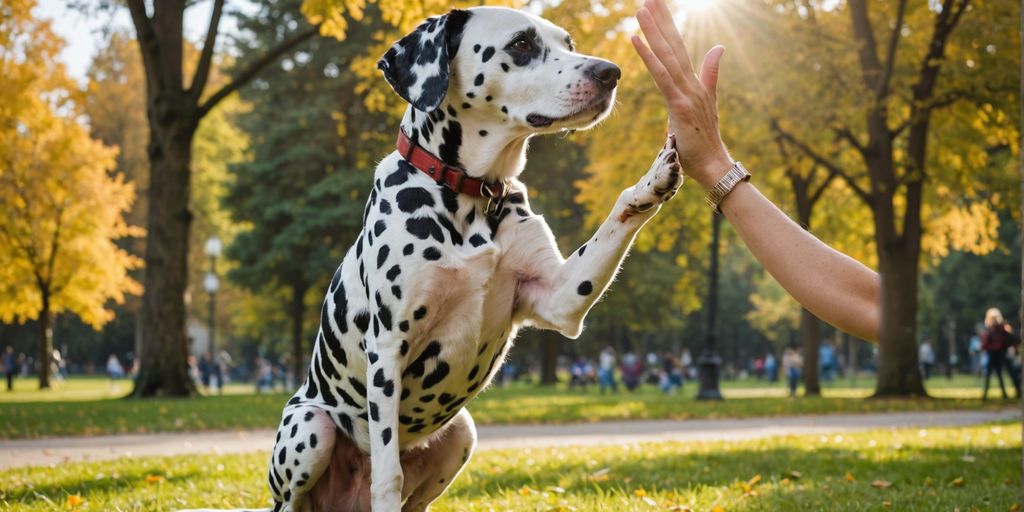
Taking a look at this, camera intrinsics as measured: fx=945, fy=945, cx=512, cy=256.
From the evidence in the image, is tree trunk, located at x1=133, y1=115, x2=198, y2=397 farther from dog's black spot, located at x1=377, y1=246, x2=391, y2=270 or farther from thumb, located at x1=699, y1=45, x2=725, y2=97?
thumb, located at x1=699, y1=45, x2=725, y2=97

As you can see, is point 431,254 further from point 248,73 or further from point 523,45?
point 248,73

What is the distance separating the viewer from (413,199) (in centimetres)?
385

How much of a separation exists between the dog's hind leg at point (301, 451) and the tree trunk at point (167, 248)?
15.2m

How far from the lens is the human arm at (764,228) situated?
10.6 feet

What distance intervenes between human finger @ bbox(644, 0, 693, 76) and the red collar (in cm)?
101

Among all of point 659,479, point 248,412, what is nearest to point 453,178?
point 659,479

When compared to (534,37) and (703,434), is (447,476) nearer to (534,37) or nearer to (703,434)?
(534,37)

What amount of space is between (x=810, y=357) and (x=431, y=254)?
24.7 m

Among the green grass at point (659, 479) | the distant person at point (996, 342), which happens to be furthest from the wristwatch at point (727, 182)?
the distant person at point (996, 342)

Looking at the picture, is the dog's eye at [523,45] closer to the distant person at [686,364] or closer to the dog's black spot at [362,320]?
the dog's black spot at [362,320]

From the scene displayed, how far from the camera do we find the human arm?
3.24m

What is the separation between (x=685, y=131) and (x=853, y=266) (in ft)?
2.45

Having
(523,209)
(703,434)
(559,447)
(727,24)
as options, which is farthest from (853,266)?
(727,24)

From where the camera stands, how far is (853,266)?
327 centimetres
